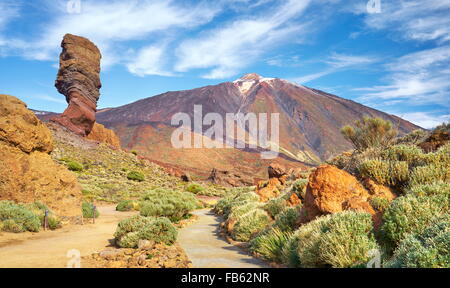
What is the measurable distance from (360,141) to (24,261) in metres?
15.4

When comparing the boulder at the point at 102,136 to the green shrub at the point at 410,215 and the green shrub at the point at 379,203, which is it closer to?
the green shrub at the point at 379,203

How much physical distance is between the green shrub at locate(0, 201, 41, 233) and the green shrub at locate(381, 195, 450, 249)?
1142 cm

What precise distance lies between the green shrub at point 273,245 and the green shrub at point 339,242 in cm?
127

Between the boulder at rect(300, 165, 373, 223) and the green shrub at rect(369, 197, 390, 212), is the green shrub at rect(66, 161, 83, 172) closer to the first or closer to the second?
the boulder at rect(300, 165, 373, 223)

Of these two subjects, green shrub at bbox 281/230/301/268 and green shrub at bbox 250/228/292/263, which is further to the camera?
green shrub at bbox 250/228/292/263

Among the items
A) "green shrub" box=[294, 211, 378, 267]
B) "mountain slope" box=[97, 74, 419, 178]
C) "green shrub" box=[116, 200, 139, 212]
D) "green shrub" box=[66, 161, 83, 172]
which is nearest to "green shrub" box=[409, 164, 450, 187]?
"green shrub" box=[294, 211, 378, 267]

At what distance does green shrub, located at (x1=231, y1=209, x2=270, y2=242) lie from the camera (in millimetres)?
9938

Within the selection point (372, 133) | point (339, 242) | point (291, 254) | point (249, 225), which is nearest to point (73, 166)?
point (249, 225)

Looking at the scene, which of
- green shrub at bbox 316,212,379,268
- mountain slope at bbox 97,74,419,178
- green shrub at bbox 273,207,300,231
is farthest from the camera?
mountain slope at bbox 97,74,419,178

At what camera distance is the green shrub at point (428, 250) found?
3.57 meters

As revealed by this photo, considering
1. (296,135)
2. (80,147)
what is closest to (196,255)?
(80,147)

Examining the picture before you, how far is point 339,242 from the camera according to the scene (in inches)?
197

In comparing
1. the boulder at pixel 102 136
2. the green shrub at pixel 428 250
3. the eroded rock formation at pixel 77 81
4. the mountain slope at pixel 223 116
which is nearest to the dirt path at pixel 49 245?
the green shrub at pixel 428 250
